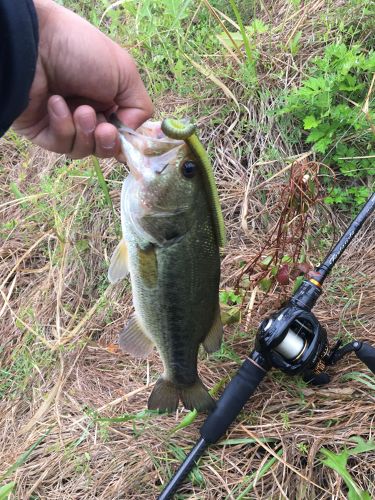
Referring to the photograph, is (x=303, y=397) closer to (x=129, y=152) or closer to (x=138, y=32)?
(x=129, y=152)

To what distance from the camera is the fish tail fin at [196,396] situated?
7.11 ft

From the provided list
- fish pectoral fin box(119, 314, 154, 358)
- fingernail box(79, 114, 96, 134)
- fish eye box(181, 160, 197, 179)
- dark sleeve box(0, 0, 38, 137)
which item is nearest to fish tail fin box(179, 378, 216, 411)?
fish pectoral fin box(119, 314, 154, 358)

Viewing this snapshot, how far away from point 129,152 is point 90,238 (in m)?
1.98

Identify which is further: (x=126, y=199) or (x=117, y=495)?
(x=117, y=495)

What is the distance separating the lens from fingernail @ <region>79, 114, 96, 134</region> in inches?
74.9

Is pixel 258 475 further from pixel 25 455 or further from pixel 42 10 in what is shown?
pixel 42 10

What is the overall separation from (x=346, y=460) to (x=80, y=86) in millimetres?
1966

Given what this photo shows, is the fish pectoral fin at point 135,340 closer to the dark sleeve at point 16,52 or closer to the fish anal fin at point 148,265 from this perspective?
the fish anal fin at point 148,265

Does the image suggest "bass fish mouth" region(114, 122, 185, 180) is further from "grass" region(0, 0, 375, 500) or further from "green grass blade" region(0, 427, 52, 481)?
"green grass blade" region(0, 427, 52, 481)

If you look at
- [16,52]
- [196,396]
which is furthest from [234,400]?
[16,52]

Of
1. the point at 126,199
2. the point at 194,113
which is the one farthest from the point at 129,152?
the point at 194,113

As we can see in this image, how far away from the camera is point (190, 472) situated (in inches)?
95.5

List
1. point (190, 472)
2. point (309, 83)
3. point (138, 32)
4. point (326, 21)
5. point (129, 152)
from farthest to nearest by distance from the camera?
point (138, 32) < point (326, 21) < point (309, 83) < point (190, 472) < point (129, 152)

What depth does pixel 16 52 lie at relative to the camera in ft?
5.34
